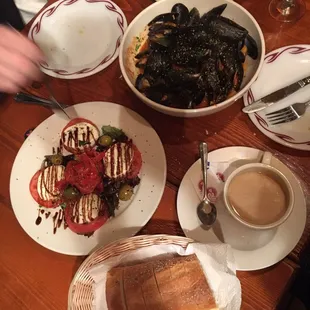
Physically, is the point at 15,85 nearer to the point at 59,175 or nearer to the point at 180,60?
the point at 59,175

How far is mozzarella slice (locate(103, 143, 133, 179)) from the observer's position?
104 cm

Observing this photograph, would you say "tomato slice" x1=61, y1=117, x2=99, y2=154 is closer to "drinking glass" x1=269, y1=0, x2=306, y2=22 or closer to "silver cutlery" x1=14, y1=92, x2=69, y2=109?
"silver cutlery" x1=14, y1=92, x2=69, y2=109

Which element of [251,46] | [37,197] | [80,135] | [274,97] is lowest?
[37,197]

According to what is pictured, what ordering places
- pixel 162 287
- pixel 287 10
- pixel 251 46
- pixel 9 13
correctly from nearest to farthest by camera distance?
pixel 162 287
pixel 251 46
pixel 287 10
pixel 9 13

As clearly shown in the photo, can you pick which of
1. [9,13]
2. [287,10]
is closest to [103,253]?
[287,10]

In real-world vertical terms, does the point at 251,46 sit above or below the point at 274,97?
above

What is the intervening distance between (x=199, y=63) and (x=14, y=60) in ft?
1.42

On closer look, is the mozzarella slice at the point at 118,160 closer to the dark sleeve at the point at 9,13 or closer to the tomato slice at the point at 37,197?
the tomato slice at the point at 37,197

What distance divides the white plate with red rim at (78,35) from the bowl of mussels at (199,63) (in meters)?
0.16

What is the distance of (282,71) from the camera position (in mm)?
1119

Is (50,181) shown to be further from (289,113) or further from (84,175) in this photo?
(289,113)

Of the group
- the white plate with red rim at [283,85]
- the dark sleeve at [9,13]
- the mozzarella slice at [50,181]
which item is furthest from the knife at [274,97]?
the dark sleeve at [9,13]

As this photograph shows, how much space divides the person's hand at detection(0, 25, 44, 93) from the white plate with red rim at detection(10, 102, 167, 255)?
0.69 ft

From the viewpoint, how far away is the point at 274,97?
42.3 inches
